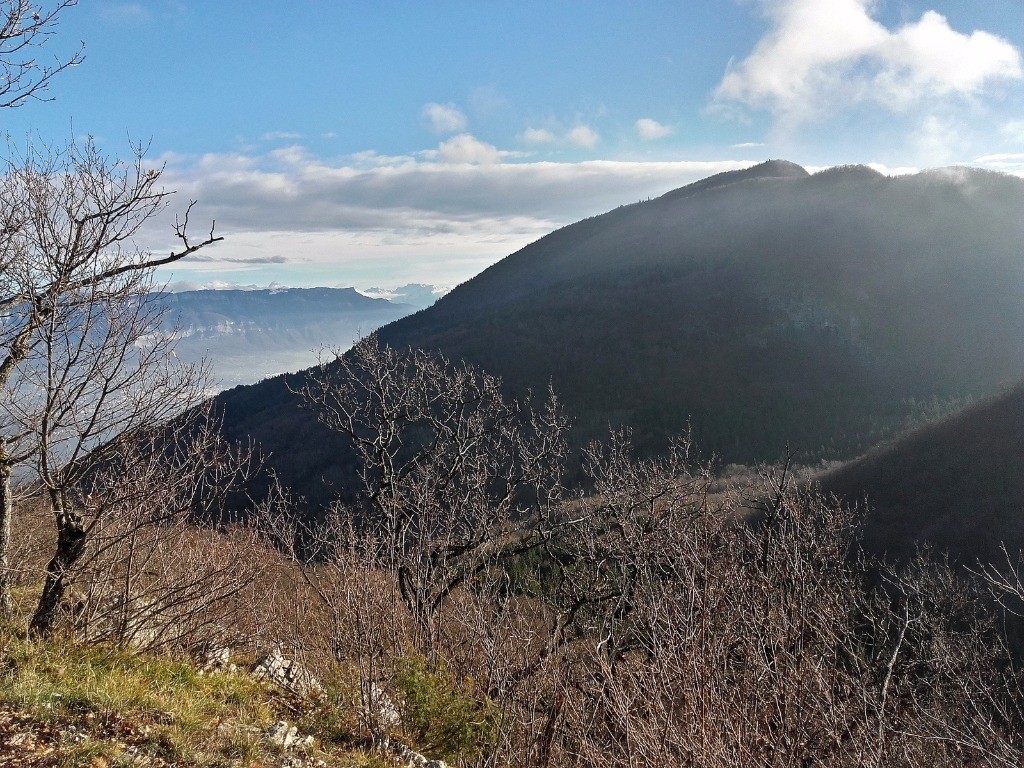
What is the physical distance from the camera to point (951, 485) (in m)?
40.6

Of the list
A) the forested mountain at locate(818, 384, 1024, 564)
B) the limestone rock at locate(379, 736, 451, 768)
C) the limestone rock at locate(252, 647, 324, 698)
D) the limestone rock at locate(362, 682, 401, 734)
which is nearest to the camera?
the limestone rock at locate(379, 736, 451, 768)

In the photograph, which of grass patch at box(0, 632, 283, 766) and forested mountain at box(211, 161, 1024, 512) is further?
forested mountain at box(211, 161, 1024, 512)

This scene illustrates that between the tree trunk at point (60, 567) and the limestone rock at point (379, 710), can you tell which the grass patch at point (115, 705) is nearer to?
the tree trunk at point (60, 567)

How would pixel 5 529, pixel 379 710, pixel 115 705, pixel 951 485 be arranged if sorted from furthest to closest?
pixel 951 485 → pixel 379 710 → pixel 5 529 → pixel 115 705

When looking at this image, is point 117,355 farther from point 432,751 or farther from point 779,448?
point 779,448

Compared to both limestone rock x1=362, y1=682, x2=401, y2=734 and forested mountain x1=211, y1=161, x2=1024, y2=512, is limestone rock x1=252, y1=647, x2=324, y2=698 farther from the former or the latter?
forested mountain x1=211, y1=161, x2=1024, y2=512

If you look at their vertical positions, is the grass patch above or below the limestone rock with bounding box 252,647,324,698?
above

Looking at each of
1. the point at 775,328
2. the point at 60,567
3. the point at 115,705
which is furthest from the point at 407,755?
the point at 775,328

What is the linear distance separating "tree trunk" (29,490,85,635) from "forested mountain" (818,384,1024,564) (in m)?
31.8

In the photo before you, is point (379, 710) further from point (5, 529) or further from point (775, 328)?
point (775, 328)

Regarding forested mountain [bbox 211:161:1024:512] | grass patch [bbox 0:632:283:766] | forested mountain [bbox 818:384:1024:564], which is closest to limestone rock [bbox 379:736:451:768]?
grass patch [bbox 0:632:283:766]

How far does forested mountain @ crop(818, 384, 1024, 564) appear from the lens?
3334 cm

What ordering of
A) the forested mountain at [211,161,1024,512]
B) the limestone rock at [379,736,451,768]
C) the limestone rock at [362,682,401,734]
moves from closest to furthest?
1. the limestone rock at [379,736,451,768]
2. the limestone rock at [362,682,401,734]
3. the forested mountain at [211,161,1024,512]

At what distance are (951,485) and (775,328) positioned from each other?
6211 cm
